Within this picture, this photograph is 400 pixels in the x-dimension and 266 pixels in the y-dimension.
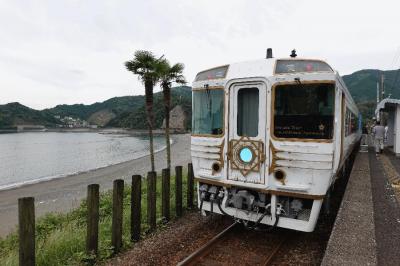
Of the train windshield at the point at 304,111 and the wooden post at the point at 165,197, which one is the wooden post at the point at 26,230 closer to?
the wooden post at the point at 165,197

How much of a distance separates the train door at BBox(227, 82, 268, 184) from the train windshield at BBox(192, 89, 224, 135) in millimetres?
279

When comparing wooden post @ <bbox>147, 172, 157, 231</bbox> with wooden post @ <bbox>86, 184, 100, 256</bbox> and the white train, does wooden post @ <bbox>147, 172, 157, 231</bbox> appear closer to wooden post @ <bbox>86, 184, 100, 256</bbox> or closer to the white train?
the white train

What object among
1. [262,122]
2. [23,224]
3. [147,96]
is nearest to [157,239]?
[23,224]

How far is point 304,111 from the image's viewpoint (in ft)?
19.0

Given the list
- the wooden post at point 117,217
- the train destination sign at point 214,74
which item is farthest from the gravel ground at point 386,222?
the wooden post at point 117,217

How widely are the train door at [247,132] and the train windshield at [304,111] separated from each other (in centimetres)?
28

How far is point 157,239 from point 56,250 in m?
1.86

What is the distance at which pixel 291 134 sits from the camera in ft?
19.0

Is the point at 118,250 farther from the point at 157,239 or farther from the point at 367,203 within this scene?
the point at 367,203

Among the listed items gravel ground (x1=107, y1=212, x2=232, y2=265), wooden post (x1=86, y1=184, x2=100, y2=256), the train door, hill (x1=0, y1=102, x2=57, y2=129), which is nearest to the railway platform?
the train door

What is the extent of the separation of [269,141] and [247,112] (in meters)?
0.75

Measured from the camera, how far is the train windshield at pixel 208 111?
6.56 metres

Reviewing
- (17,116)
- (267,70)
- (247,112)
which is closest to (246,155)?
(247,112)

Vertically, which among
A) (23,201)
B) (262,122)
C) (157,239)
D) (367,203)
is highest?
(262,122)
